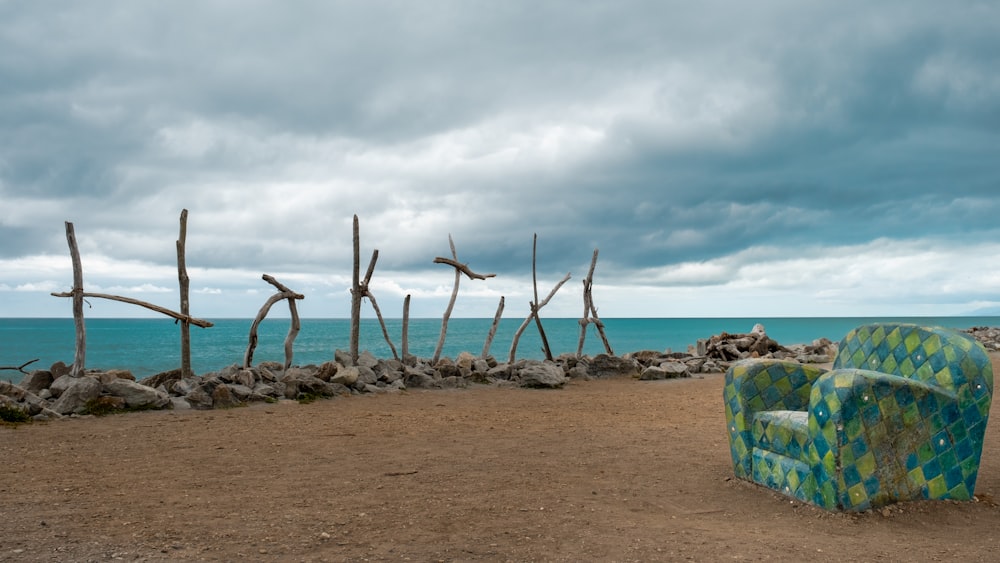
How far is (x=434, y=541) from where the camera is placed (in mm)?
3846

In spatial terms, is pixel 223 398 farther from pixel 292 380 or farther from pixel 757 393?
pixel 757 393

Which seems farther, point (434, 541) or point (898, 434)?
point (898, 434)

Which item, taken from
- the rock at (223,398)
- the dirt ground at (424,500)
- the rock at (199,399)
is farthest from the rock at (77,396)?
Result: the rock at (223,398)

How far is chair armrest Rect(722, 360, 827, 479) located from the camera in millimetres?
5090

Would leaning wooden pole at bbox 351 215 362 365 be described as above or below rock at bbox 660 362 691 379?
above

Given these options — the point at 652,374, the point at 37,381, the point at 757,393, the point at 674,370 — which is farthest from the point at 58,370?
the point at 674,370

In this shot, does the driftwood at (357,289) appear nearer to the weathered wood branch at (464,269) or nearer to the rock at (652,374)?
the weathered wood branch at (464,269)

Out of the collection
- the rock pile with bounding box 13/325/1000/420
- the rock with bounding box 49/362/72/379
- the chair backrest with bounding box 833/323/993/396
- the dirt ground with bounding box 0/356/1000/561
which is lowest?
the dirt ground with bounding box 0/356/1000/561

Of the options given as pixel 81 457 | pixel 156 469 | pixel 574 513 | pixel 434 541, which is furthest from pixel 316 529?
pixel 81 457

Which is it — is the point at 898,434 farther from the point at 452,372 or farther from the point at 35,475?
the point at 452,372

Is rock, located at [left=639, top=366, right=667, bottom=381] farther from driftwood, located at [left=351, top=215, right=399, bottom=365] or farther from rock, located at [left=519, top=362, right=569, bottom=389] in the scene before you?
driftwood, located at [left=351, top=215, right=399, bottom=365]

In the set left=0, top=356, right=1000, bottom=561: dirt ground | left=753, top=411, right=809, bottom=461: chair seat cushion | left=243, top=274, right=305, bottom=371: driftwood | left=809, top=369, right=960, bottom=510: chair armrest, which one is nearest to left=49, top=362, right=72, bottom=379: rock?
left=243, top=274, right=305, bottom=371: driftwood

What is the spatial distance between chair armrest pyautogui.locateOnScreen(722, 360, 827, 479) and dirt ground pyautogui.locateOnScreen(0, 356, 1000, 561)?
11.4 inches

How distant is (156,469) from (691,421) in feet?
18.2
